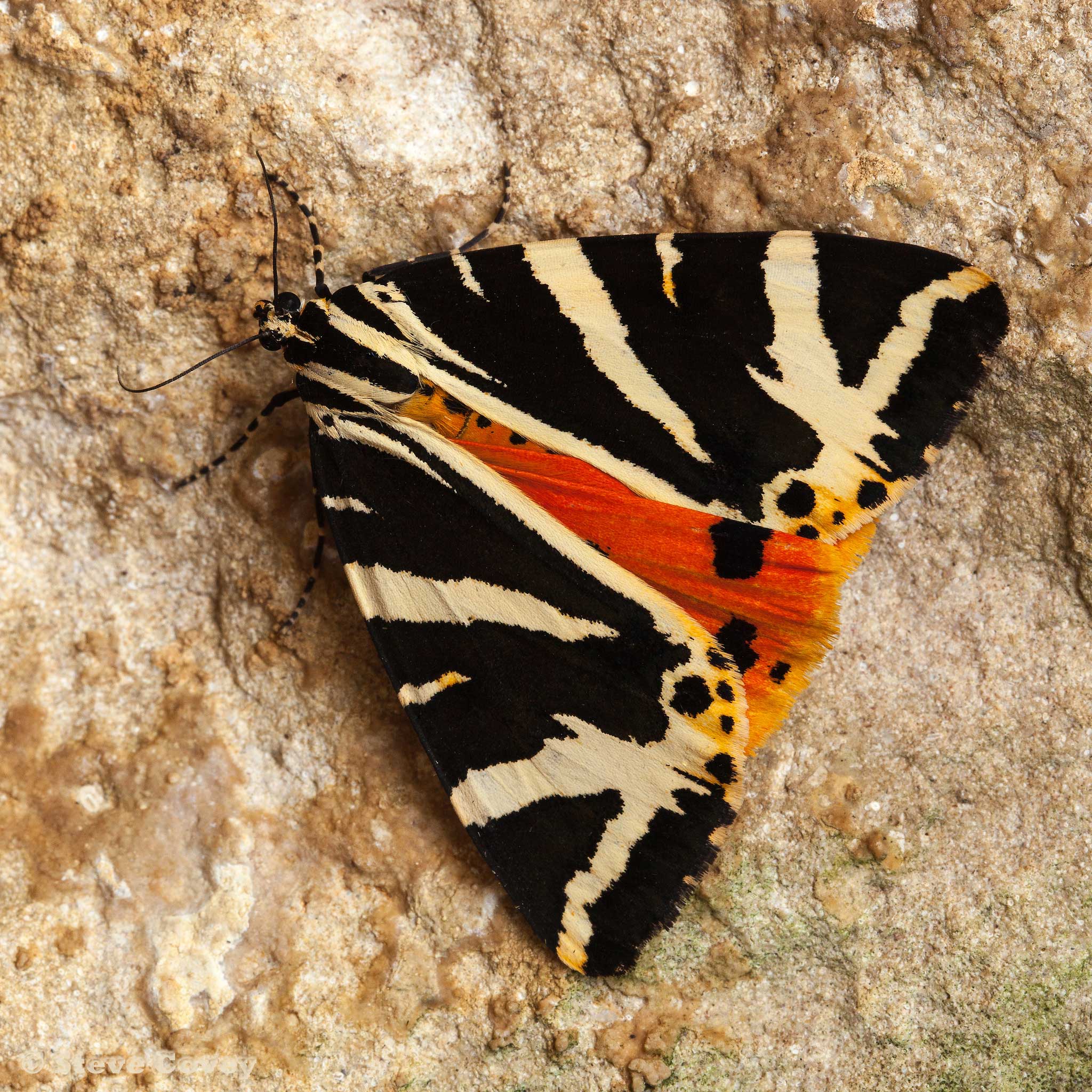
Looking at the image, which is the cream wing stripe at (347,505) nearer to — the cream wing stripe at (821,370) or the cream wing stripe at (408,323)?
the cream wing stripe at (408,323)

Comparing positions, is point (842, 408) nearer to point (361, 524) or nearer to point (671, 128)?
point (671, 128)

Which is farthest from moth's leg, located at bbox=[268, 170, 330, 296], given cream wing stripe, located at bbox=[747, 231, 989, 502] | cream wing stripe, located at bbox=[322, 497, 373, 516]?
cream wing stripe, located at bbox=[747, 231, 989, 502]

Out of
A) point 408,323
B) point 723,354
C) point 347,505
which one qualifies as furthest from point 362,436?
point 723,354

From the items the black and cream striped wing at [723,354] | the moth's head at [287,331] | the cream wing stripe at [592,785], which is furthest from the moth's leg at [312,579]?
the cream wing stripe at [592,785]

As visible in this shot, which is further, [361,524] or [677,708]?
[361,524]

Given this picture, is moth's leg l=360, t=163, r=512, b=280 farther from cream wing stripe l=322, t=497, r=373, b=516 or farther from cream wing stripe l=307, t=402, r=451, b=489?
cream wing stripe l=322, t=497, r=373, b=516

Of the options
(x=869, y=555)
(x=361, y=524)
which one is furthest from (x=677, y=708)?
(x=361, y=524)

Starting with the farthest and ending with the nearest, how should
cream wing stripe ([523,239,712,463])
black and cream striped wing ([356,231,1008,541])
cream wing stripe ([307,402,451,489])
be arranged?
cream wing stripe ([307,402,451,489]) → cream wing stripe ([523,239,712,463]) → black and cream striped wing ([356,231,1008,541])
